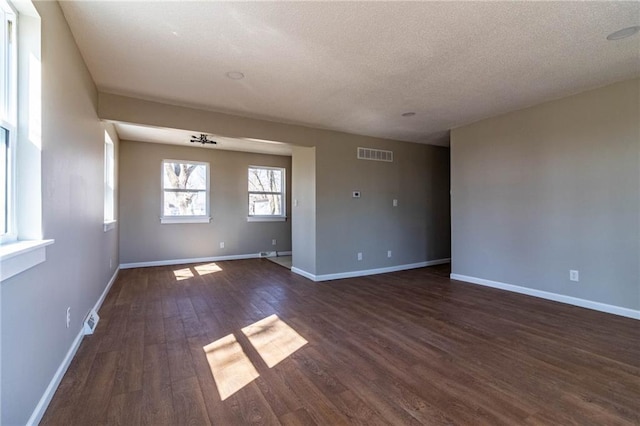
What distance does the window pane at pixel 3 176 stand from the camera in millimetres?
1503

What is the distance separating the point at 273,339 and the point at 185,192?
4.58 metres

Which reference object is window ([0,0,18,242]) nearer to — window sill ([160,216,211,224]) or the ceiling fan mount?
the ceiling fan mount

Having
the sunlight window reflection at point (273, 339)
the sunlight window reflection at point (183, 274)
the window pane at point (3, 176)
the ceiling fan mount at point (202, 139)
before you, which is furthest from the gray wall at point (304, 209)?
the window pane at point (3, 176)

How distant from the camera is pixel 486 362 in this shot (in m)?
2.24

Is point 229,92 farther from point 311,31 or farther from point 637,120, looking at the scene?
point 637,120

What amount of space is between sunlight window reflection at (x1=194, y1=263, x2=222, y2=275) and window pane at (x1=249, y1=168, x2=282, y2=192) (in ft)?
6.31

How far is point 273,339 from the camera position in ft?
8.74

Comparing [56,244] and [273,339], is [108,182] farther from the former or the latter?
[273,339]

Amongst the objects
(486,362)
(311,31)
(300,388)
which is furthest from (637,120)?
(300,388)

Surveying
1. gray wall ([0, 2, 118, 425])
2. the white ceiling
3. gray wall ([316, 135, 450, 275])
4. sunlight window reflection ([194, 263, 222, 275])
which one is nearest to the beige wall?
gray wall ([316, 135, 450, 275])

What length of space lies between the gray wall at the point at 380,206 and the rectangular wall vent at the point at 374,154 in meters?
0.08

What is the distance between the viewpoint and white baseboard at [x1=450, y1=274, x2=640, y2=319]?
315 cm

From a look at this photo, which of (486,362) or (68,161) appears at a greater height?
(68,161)

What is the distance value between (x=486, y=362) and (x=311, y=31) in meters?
2.75
